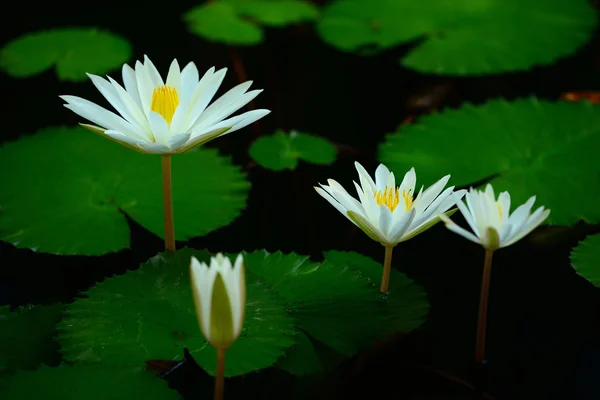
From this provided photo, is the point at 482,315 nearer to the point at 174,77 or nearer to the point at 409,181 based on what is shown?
the point at 409,181

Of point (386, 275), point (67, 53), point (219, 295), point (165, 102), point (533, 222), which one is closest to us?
point (219, 295)

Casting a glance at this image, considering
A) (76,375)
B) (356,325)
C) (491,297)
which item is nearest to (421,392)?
(356,325)

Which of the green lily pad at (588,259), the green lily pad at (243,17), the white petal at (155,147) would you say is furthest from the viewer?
the green lily pad at (243,17)

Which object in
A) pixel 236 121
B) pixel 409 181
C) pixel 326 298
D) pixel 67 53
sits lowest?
pixel 326 298

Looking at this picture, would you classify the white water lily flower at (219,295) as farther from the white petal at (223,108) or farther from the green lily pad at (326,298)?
the white petal at (223,108)

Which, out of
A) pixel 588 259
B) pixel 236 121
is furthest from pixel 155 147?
pixel 588 259

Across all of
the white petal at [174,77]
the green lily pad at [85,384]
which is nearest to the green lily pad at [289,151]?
the white petal at [174,77]

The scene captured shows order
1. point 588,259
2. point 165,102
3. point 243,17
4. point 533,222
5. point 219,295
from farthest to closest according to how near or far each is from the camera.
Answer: point 243,17 → point 588,259 → point 165,102 → point 533,222 → point 219,295
